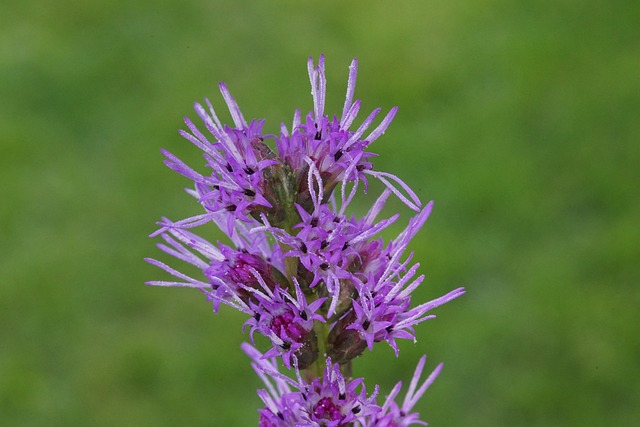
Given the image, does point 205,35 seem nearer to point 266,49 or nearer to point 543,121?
point 266,49

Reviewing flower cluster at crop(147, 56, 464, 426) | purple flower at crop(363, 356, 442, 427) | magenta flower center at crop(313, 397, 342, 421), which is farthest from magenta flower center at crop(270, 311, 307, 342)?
purple flower at crop(363, 356, 442, 427)

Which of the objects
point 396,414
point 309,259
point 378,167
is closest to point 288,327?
point 309,259

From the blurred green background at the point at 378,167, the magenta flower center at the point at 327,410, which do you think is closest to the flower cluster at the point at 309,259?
the magenta flower center at the point at 327,410

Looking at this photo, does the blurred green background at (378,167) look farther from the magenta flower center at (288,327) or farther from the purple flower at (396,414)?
the magenta flower center at (288,327)

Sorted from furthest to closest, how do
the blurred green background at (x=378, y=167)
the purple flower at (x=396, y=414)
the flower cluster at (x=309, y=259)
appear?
the blurred green background at (x=378, y=167)
the purple flower at (x=396, y=414)
the flower cluster at (x=309, y=259)

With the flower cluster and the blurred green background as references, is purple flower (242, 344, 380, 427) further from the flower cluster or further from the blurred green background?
the blurred green background
